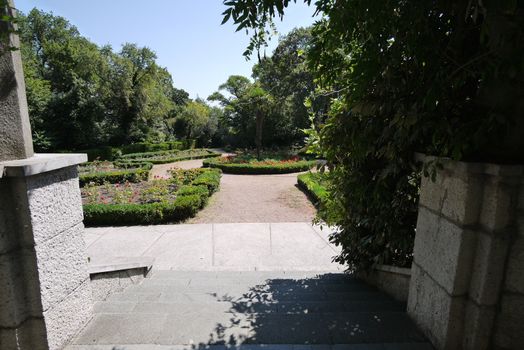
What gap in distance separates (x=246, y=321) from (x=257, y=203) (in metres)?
7.10

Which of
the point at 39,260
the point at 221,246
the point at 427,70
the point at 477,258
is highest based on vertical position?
the point at 427,70

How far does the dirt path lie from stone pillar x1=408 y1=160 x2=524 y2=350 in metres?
5.83

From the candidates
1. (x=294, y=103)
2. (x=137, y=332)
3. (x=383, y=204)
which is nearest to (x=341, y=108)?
(x=383, y=204)

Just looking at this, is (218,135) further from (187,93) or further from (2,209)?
(2,209)

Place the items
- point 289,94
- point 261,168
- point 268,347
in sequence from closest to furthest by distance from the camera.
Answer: point 268,347, point 261,168, point 289,94

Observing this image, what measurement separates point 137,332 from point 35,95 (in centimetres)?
2619

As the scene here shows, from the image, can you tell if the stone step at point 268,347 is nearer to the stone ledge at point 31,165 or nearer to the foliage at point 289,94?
the stone ledge at point 31,165

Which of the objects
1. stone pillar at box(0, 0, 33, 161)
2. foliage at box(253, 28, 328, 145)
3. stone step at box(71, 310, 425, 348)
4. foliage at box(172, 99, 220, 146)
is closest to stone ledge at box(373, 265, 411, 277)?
stone step at box(71, 310, 425, 348)

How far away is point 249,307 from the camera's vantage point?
269cm

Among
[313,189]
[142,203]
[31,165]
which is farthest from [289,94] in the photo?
[31,165]

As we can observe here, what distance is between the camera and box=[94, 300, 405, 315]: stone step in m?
2.50

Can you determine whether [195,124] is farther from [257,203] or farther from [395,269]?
[395,269]

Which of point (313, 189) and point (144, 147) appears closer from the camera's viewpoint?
point (313, 189)

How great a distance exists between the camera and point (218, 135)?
1352 inches
